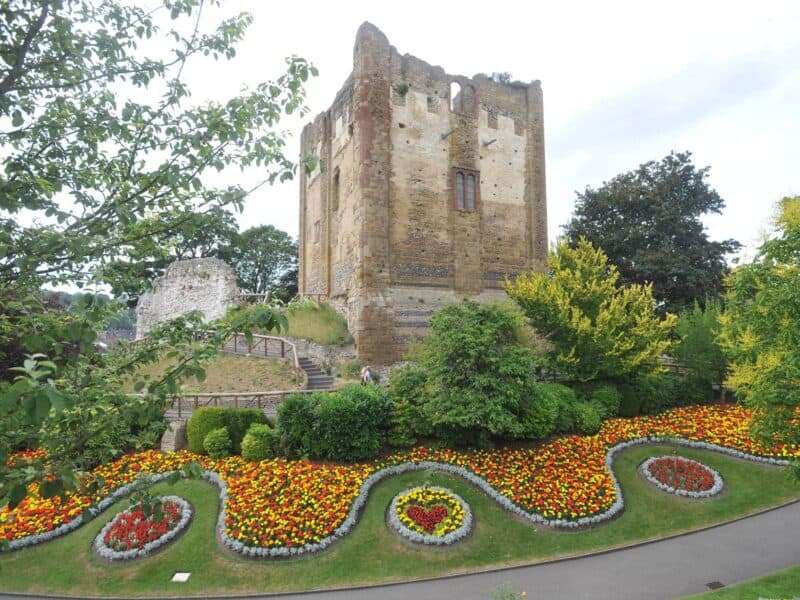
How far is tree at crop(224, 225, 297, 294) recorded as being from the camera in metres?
46.3

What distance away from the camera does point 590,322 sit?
15477 mm

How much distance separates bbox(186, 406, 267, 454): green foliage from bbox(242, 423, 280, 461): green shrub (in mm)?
372

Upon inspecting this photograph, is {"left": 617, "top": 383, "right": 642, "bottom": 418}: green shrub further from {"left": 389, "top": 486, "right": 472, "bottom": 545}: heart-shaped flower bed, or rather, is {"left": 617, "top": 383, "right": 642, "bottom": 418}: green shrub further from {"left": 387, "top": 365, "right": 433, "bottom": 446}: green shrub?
{"left": 389, "top": 486, "right": 472, "bottom": 545}: heart-shaped flower bed

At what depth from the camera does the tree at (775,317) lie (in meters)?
7.85

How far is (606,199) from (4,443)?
32.4m

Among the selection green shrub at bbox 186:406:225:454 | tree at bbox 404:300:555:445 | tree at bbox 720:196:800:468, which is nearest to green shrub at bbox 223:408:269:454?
green shrub at bbox 186:406:225:454

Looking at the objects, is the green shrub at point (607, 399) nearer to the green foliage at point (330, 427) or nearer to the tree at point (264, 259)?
the green foliage at point (330, 427)

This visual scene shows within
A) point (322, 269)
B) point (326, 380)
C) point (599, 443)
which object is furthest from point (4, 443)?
point (322, 269)

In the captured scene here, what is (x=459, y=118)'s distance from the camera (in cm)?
2317

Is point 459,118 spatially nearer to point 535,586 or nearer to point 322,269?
point 322,269

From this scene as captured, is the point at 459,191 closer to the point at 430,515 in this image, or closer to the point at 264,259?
the point at 430,515

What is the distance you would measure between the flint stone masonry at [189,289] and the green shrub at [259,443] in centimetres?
1549

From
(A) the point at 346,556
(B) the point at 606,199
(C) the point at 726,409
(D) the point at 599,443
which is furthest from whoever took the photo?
(B) the point at 606,199

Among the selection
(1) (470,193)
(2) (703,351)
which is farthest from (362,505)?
(1) (470,193)
